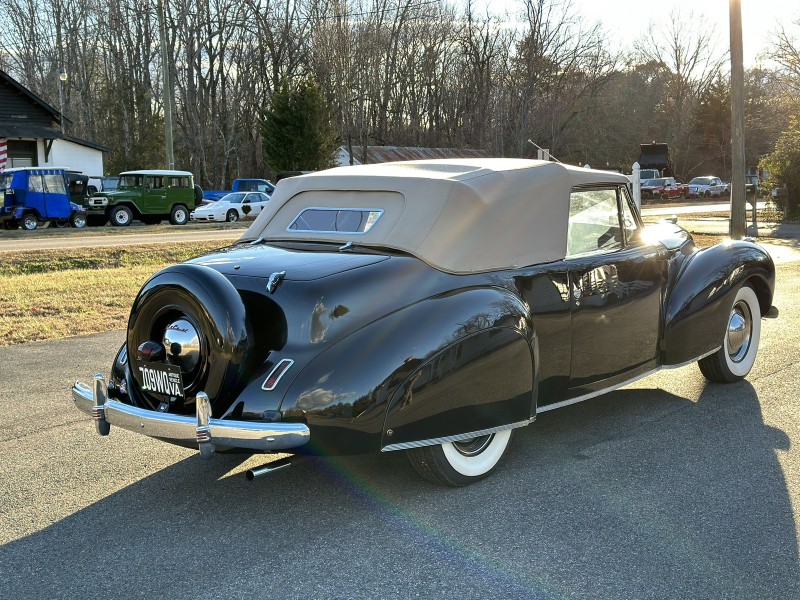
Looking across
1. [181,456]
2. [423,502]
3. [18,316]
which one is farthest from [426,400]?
[18,316]

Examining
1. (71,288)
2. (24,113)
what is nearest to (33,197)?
(24,113)

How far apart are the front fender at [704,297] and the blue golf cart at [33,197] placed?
23.7m

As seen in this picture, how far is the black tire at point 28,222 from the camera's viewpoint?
2489 cm

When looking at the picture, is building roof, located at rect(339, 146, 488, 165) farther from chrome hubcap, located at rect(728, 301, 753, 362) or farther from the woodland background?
chrome hubcap, located at rect(728, 301, 753, 362)

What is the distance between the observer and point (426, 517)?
3648mm

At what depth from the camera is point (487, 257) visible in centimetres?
418

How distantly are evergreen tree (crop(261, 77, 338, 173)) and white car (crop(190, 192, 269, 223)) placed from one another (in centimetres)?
531

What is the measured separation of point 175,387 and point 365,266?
3.41ft

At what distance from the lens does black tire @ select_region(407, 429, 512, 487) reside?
12.6 ft

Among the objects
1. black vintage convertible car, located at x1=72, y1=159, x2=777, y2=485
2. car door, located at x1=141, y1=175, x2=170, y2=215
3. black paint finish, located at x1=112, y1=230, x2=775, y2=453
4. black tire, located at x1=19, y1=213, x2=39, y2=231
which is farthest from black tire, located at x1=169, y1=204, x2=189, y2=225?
black paint finish, located at x1=112, y1=230, x2=775, y2=453

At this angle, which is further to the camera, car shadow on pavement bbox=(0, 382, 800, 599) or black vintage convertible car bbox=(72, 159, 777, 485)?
black vintage convertible car bbox=(72, 159, 777, 485)

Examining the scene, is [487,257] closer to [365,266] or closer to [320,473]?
[365,266]

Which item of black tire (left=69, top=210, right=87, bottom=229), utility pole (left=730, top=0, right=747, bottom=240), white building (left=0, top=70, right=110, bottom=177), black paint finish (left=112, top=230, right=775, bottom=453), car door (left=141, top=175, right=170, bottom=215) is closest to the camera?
black paint finish (left=112, top=230, right=775, bottom=453)

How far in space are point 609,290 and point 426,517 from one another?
1806 mm
